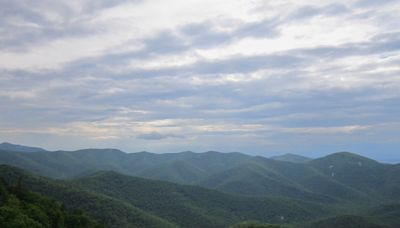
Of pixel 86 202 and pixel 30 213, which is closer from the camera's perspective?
pixel 30 213

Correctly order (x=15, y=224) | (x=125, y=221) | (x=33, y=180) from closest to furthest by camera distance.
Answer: (x=15, y=224) < (x=125, y=221) < (x=33, y=180)

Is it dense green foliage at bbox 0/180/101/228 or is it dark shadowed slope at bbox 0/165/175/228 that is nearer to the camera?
dense green foliage at bbox 0/180/101/228

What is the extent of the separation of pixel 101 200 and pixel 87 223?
80848mm

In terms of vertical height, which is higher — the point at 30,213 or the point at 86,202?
the point at 30,213

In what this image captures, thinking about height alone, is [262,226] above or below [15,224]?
below

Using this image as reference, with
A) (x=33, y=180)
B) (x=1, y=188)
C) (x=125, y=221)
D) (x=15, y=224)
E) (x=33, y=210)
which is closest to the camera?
(x=15, y=224)

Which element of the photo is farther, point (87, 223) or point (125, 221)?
point (125, 221)

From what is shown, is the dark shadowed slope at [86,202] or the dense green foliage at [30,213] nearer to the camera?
the dense green foliage at [30,213]

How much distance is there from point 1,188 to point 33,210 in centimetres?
1339

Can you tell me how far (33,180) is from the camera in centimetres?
18388

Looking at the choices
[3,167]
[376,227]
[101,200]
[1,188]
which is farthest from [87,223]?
[376,227]

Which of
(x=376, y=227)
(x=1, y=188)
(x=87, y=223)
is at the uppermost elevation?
(x=1, y=188)

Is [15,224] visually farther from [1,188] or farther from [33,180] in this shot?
[33,180]

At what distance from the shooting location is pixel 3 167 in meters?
190
